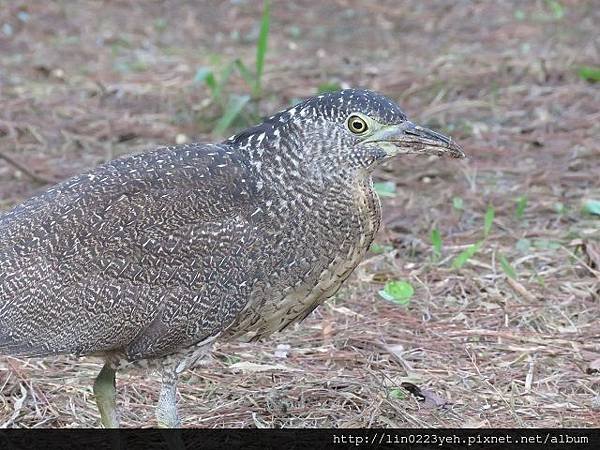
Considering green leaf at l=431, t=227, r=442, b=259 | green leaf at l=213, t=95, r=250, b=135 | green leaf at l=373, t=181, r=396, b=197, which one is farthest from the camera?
green leaf at l=213, t=95, r=250, b=135

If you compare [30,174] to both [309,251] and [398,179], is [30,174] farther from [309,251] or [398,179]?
[309,251]

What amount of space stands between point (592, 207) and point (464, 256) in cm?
120

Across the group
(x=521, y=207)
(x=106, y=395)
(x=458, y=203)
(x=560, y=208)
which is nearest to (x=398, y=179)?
(x=458, y=203)

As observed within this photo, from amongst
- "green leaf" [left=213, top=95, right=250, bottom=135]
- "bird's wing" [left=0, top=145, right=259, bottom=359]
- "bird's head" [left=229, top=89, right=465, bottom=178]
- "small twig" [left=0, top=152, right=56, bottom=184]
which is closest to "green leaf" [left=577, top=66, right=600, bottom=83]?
"green leaf" [left=213, top=95, right=250, bottom=135]

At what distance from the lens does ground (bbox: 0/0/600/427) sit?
17.8 feet

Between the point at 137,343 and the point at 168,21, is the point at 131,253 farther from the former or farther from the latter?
the point at 168,21

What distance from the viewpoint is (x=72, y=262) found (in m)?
4.59

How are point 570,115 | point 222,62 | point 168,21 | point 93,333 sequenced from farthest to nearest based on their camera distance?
point 168,21 → point 222,62 → point 570,115 → point 93,333

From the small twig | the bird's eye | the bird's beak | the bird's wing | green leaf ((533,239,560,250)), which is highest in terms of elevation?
the bird's eye

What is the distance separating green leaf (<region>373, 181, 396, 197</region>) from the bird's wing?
3.23m

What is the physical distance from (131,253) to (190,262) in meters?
0.25

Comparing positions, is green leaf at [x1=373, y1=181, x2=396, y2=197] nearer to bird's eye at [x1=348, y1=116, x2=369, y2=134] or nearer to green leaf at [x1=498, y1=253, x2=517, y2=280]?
green leaf at [x1=498, y1=253, x2=517, y2=280]

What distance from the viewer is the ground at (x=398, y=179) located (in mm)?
5426

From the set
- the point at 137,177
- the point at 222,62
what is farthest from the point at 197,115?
the point at 137,177
